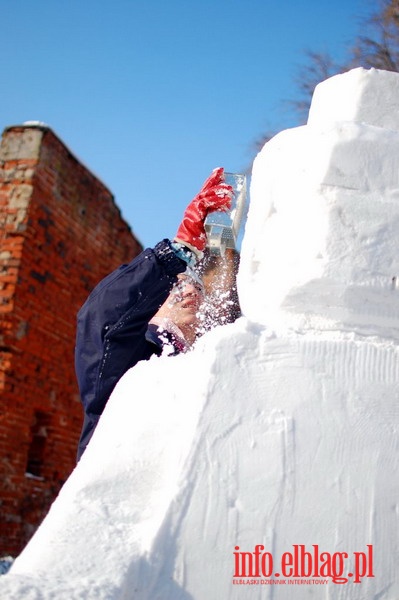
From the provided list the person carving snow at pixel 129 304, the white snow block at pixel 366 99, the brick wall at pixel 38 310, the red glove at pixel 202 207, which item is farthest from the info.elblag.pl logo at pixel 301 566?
the brick wall at pixel 38 310

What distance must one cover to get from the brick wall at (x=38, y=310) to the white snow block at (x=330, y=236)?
4.82 m

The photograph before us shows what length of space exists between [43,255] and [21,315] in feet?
2.54

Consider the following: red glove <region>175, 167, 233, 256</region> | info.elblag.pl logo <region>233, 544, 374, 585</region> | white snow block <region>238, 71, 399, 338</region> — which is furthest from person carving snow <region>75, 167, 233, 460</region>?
info.elblag.pl logo <region>233, 544, 374, 585</region>

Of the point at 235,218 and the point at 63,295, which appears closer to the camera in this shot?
the point at 235,218

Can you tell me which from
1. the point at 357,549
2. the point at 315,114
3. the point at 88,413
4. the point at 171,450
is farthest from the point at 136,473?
the point at 315,114

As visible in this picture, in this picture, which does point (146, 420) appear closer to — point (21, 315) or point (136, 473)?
point (136, 473)

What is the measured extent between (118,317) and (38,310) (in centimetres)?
467

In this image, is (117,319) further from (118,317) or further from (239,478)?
(239,478)

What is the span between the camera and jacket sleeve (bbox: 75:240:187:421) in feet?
6.72

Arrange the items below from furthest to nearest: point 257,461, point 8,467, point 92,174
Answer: point 92,174 < point 8,467 < point 257,461

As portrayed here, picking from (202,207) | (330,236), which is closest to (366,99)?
(330,236)

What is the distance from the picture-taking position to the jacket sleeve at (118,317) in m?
2.05

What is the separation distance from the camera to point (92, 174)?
7.84 metres

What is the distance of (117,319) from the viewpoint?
2.08 meters
